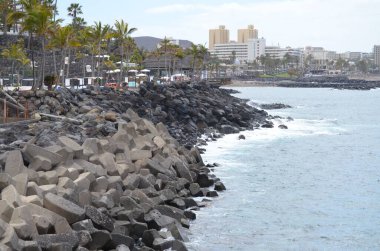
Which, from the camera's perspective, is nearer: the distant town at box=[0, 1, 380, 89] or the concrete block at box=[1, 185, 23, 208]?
the concrete block at box=[1, 185, 23, 208]

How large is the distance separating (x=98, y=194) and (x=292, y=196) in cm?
862

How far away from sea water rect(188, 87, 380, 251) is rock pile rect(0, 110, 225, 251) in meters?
1.01

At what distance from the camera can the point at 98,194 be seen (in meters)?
14.1

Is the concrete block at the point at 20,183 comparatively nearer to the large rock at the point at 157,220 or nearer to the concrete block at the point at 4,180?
the concrete block at the point at 4,180

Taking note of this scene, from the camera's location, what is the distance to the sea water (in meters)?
15.0

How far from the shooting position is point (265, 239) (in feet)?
49.0

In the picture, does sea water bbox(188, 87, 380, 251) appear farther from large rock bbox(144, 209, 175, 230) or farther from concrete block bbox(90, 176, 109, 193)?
concrete block bbox(90, 176, 109, 193)

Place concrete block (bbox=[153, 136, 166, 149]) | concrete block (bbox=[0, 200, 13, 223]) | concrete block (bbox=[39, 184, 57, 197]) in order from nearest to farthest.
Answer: concrete block (bbox=[0, 200, 13, 223]) < concrete block (bbox=[39, 184, 57, 197]) < concrete block (bbox=[153, 136, 166, 149])

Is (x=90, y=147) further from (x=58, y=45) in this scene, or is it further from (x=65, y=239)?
(x=58, y=45)

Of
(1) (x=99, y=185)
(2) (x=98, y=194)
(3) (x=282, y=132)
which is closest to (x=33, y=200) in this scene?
(2) (x=98, y=194)

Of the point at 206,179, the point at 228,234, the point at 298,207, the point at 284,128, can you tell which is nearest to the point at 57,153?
the point at 228,234

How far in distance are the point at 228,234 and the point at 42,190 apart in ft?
17.0

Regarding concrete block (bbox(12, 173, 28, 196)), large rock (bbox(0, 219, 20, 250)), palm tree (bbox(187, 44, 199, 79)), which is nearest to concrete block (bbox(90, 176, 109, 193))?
concrete block (bbox(12, 173, 28, 196))

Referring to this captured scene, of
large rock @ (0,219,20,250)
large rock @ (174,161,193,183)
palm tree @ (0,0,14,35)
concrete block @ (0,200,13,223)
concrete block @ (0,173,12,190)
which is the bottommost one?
large rock @ (174,161,193,183)
